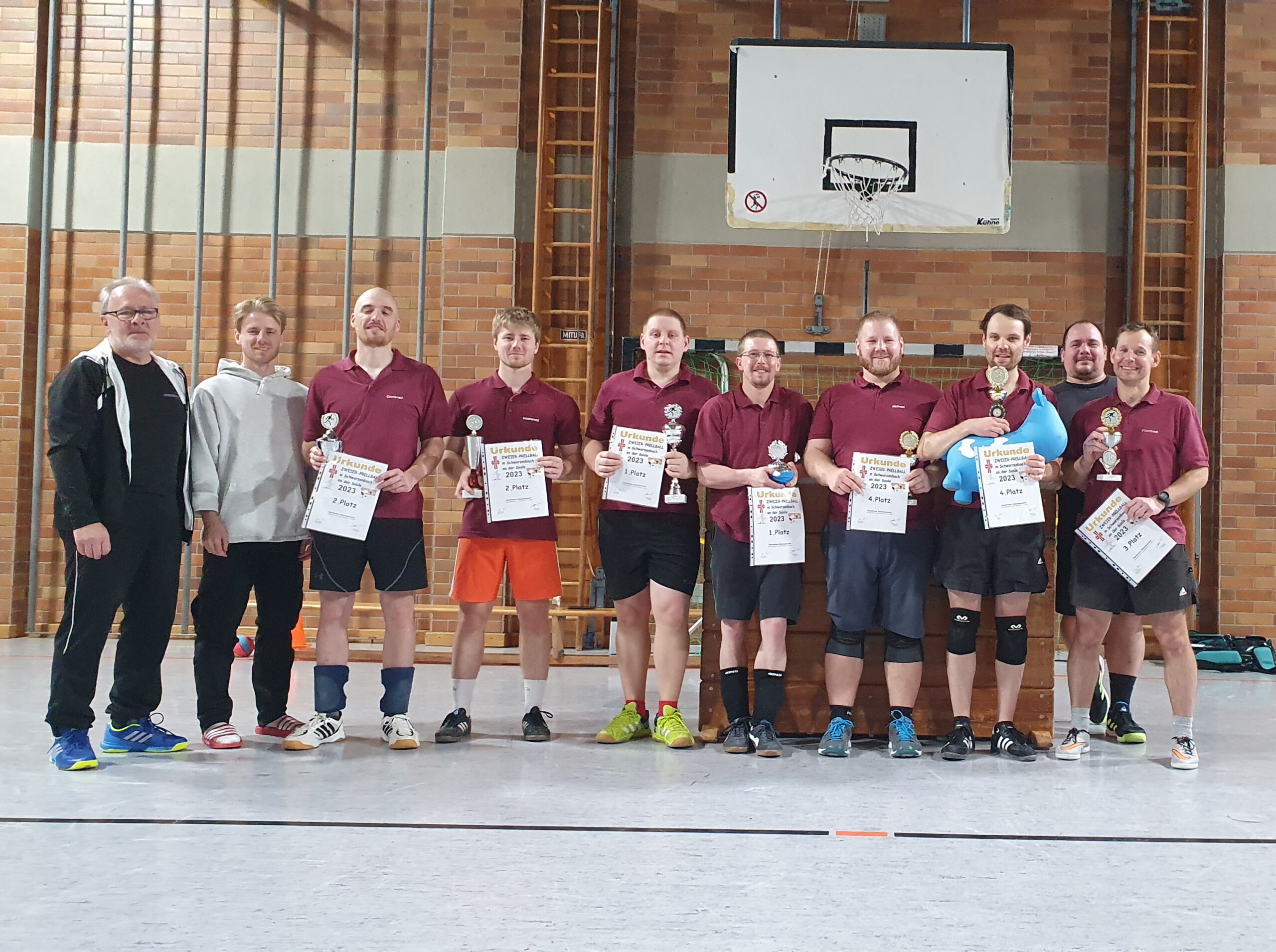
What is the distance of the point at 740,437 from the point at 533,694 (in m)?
1.44

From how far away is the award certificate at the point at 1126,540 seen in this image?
14.1ft

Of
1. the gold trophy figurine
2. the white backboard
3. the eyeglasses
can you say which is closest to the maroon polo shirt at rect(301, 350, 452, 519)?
the eyeglasses

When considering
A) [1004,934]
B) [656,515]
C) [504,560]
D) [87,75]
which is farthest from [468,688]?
[87,75]

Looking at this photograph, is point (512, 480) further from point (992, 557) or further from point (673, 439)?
point (992, 557)

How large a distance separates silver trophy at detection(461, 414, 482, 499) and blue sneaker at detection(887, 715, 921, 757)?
1.95m

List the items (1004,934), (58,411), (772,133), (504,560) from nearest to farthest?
(1004,934) → (58,411) → (504,560) → (772,133)

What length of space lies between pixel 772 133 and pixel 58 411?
485 cm

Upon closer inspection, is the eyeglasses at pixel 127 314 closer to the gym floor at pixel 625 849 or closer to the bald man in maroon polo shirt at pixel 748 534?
the gym floor at pixel 625 849

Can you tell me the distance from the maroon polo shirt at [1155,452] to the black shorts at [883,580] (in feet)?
2.57

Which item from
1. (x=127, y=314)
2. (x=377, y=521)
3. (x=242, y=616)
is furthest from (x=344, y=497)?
(x=127, y=314)

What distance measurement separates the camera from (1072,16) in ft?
27.9

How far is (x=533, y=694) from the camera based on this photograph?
4.72 m

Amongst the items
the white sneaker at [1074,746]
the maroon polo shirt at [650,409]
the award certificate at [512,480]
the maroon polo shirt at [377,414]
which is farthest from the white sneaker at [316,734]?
the white sneaker at [1074,746]

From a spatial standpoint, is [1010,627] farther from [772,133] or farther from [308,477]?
[772,133]
